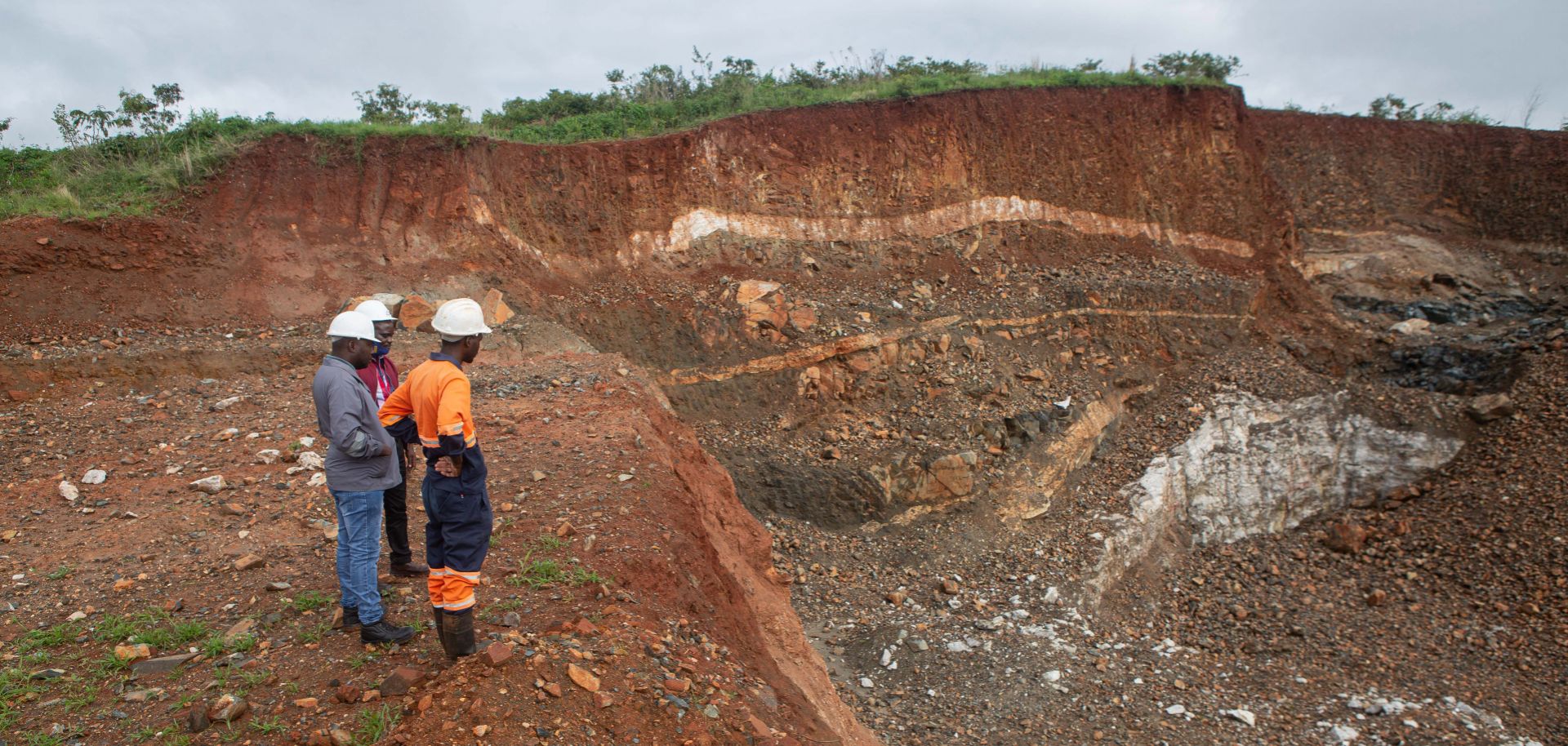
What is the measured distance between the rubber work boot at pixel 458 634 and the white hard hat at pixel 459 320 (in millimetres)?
1225

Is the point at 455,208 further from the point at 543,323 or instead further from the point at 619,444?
the point at 619,444

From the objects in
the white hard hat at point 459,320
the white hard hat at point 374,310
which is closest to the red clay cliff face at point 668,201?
the white hard hat at point 374,310

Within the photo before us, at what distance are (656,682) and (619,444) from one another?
3187 mm

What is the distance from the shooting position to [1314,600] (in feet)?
30.9

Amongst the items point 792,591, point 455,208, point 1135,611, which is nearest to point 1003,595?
point 1135,611

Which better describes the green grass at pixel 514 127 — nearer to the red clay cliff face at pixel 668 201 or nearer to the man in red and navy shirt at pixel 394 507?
the red clay cliff face at pixel 668 201

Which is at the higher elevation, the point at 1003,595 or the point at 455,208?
the point at 455,208

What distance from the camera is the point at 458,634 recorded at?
12.0ft

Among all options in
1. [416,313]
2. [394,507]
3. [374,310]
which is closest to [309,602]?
[394,507]

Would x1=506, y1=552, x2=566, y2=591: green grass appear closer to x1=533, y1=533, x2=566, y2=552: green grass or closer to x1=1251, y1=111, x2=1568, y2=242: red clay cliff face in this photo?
x1=533, y1=533, x2=566, y2=552: green grass

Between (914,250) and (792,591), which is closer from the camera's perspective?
(792,591)

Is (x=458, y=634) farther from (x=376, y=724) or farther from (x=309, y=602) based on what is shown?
(x=309, y=602)

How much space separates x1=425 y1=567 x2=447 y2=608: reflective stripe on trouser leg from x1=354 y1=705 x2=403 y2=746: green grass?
446 mm

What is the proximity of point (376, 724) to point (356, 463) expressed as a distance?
3.99 ft
